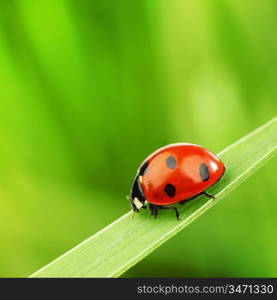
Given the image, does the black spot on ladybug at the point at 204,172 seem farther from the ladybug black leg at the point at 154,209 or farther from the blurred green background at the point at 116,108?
the blurred green background at the point at 116,108

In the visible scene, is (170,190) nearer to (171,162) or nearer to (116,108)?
(171,162)

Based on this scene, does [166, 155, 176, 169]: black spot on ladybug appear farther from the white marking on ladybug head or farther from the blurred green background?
the blurred green background

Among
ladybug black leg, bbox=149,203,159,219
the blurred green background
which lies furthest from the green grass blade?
the blurred green background

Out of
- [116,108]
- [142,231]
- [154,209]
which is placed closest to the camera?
[142,231]

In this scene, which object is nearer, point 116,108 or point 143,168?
point 143,168

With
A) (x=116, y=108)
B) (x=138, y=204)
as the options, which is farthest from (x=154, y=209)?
(x=116, y=108)
